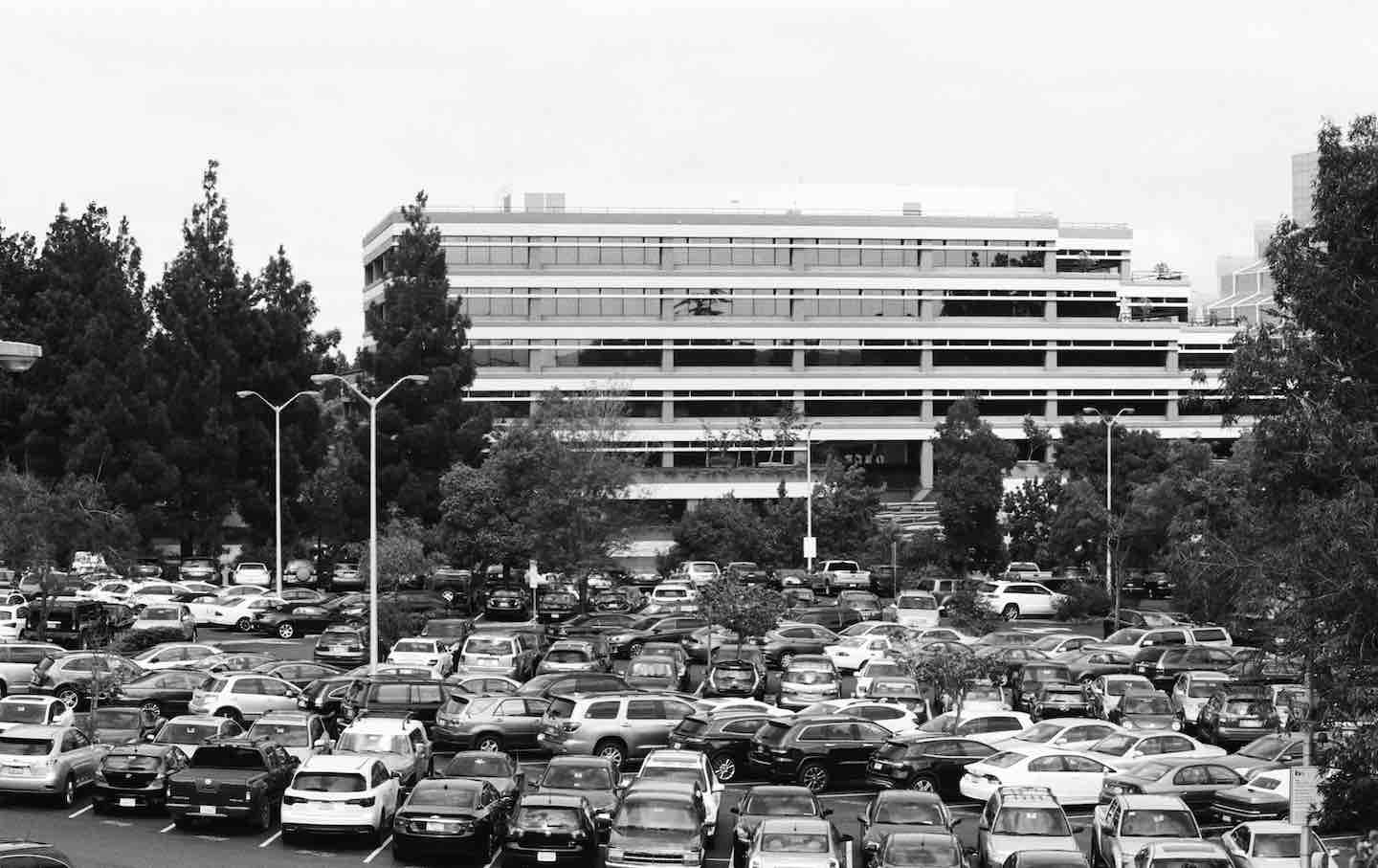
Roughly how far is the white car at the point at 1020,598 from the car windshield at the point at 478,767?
36.5 m

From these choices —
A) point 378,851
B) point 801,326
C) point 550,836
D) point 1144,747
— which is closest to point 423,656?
point 378,851

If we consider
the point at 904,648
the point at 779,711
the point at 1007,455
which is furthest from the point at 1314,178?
the point at 1007,455

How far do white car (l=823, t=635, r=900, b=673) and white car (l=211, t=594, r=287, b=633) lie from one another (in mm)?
21432

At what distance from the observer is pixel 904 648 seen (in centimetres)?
4303

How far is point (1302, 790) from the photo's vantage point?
19500 millimetres

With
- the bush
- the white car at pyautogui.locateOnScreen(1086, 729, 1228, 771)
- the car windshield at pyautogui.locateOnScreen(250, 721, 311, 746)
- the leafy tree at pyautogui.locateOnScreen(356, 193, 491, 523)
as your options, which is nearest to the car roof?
the car windshield at pyautogui.locateOnScreen(250, 721, 311, 746)

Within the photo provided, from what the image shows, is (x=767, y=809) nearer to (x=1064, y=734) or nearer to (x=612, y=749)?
(x=612, y=749)

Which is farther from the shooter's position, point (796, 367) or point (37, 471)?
point (796, 367)

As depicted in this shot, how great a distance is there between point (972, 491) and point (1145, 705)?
34666 millimetres

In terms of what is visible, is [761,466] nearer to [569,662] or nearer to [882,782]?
[569,662]

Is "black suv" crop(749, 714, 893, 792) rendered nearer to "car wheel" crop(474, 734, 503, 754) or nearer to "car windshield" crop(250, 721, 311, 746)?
"car wheel" crop(474, 734, 503, 754)

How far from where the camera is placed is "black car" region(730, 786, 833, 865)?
2398 cm

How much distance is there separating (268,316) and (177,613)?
85.3 ft

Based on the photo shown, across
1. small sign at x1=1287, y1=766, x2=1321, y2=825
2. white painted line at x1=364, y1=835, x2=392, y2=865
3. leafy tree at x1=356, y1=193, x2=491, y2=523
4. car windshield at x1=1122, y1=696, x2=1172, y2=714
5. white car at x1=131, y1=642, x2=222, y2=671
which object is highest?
leafy tree at x1=356, y1=193, x2=491, y2=523
